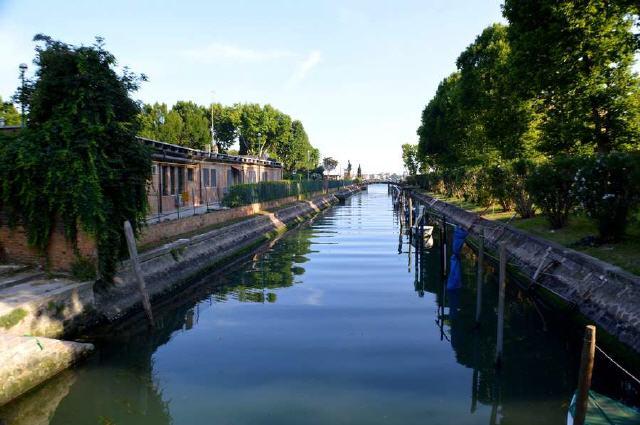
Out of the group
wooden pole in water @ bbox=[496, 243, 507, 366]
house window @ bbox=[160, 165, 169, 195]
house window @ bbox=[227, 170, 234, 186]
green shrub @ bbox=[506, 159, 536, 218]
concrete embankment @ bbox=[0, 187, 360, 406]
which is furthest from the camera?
house window @ bbox=[227, 170, 234, 186]

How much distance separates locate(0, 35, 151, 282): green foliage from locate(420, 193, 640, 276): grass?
13.8 m

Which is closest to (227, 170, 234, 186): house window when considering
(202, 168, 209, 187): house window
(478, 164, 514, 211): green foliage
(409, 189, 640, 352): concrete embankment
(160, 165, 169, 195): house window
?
(202, 168, 209, 187): house window

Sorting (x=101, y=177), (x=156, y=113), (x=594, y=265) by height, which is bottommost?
(x=594, y=265)

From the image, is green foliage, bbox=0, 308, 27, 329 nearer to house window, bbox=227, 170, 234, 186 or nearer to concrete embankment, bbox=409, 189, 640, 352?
concrete embankment, bbox=409, 189, 640, 352

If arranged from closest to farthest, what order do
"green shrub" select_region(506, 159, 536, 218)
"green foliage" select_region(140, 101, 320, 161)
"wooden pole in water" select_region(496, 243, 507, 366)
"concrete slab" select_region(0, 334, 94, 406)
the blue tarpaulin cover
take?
"concrete slab" select_region(0, 334, 94, 406)
"wooden pole in water" select_region(496, 243, 507, 366)
the blue tarpaulin cover
"green shrub" select_region(506, 159, 536, 218)
"green foliage" select_region(140, 101, 320, 161)

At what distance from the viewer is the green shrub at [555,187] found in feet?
57.0

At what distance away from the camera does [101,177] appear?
11812 millimetres

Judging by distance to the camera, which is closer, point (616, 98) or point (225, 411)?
point (225, 411)

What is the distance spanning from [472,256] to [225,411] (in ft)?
61.3

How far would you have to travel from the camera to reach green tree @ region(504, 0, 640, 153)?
19.6 meters

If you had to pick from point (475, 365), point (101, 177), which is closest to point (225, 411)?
point (475, 365)

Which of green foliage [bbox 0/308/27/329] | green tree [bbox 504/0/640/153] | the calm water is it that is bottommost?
the calm water

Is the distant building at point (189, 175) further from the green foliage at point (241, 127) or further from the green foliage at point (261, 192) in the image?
the green foliage at point (241, 127)

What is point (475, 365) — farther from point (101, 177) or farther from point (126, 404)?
point (101, 177)
